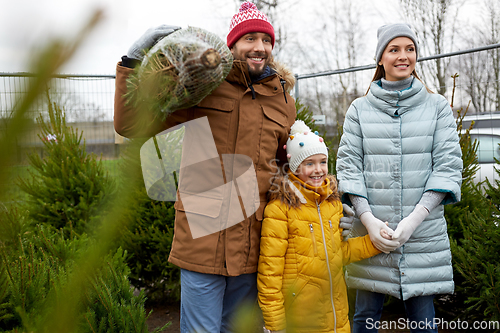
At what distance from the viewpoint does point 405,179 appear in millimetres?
2033

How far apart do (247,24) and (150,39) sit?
1.96 ft

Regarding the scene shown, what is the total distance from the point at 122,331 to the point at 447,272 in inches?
66.8

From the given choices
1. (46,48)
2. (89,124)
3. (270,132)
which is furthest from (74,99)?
(270,132)

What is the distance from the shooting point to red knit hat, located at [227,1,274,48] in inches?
69.6

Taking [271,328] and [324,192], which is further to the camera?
[324,192]

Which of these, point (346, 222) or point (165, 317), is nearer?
point (346, 222)

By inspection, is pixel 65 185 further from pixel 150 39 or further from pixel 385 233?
pixel 385 233

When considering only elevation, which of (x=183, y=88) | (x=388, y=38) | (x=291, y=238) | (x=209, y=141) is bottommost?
(x=291, y=238)

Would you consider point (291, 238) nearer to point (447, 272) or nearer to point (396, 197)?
point (396, 197)

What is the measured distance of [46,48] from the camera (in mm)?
244

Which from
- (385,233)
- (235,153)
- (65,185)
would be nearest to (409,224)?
(385,233)

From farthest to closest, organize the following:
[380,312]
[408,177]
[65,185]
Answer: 1. [65,185]
2. [380,312]
3. [408,177]

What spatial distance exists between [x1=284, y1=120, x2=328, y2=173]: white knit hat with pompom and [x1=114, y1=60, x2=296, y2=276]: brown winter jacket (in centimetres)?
12

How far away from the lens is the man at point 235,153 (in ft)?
5.61
